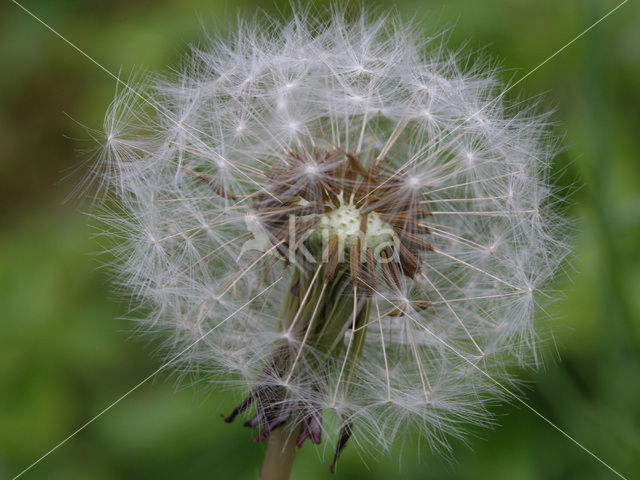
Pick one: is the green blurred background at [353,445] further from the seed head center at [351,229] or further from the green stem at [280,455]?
the seed head center at [351,229]

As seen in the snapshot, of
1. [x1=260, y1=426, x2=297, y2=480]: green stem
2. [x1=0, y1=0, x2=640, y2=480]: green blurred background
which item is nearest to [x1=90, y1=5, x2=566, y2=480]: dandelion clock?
[x1=260, y1=426, x2=297, y2=480]: green stem

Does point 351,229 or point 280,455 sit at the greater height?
point 351,229

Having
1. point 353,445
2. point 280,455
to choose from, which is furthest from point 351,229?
point 353,445

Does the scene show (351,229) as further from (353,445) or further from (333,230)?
(353,445)

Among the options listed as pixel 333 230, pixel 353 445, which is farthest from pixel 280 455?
pixel 333 230

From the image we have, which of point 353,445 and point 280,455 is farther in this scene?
point 353,445

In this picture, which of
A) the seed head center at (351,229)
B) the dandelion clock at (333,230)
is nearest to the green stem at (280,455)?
the dandelion clock at (333,230)

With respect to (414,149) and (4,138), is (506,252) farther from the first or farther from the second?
(4,138)

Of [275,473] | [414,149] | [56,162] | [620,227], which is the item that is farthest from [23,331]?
Answer: [620,227]
